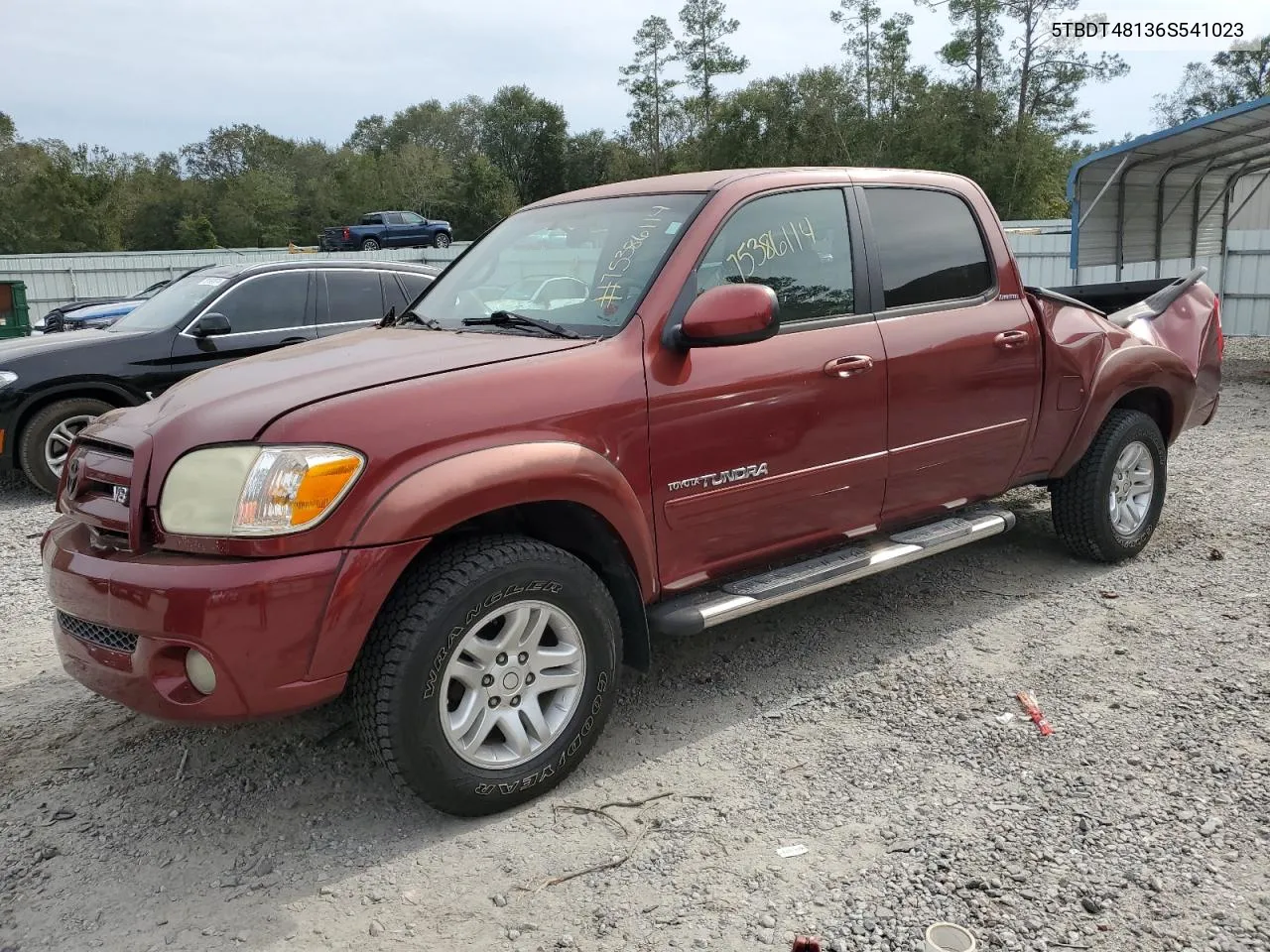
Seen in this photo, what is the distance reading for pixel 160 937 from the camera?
2521 millimetres

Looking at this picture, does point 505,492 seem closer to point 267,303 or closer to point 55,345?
point 267,303

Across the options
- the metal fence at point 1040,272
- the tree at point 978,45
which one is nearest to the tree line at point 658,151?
the tree at point 978,45

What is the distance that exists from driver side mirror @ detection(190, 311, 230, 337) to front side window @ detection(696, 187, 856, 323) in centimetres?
Answer: 551

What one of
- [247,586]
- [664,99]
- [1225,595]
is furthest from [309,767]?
[664,99]

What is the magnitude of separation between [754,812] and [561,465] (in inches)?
47.2

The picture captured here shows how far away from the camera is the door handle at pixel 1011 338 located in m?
4.33

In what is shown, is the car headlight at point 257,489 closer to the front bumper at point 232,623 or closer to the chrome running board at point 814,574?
the front bumper at point 232,623

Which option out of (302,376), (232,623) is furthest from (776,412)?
(232,623)

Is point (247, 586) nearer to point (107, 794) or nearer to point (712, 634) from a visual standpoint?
point (107, 794)

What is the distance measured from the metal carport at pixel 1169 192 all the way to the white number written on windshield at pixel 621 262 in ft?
34.1

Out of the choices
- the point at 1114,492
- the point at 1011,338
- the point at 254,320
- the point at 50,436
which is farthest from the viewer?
the point at 254,320

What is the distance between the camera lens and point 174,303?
8.18m

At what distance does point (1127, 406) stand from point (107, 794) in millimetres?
4956

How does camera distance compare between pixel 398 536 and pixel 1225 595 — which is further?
pixel 1225 595
